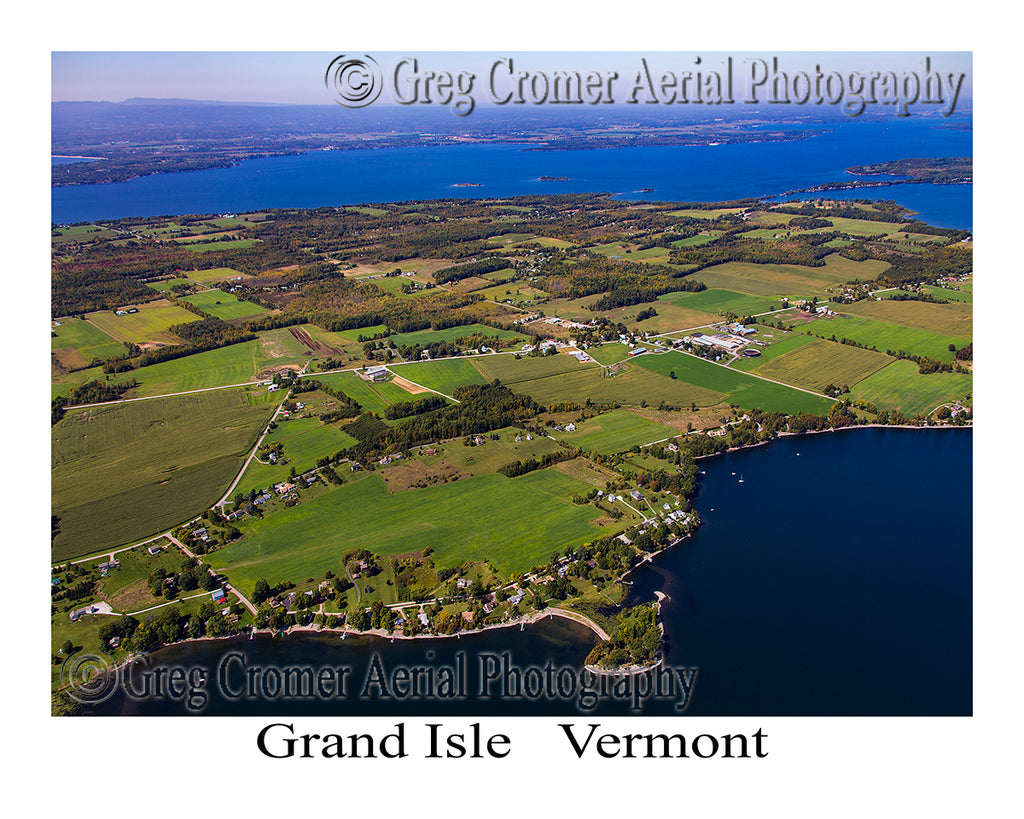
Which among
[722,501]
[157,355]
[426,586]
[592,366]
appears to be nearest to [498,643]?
[426,586]

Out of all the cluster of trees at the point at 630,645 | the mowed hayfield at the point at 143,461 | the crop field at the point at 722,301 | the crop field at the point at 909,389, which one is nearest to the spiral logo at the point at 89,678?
the mowed hayfield at the point at 143,461

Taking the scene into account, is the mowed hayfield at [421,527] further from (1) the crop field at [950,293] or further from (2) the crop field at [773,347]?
(1) the crop field at [950,293]

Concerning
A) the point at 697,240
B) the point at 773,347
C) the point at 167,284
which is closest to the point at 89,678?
the point at 773,347

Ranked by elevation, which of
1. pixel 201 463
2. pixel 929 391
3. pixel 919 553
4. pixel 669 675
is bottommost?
pixel 669 675

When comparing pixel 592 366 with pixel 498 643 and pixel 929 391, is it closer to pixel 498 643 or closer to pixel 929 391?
pixel 929 391

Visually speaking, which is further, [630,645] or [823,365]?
[823,365]

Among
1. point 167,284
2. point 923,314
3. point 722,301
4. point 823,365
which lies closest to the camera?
point 823,365

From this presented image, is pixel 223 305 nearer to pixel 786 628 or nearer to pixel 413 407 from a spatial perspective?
pixel 413 407

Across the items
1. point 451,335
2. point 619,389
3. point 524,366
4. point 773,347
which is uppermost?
point 451,335
